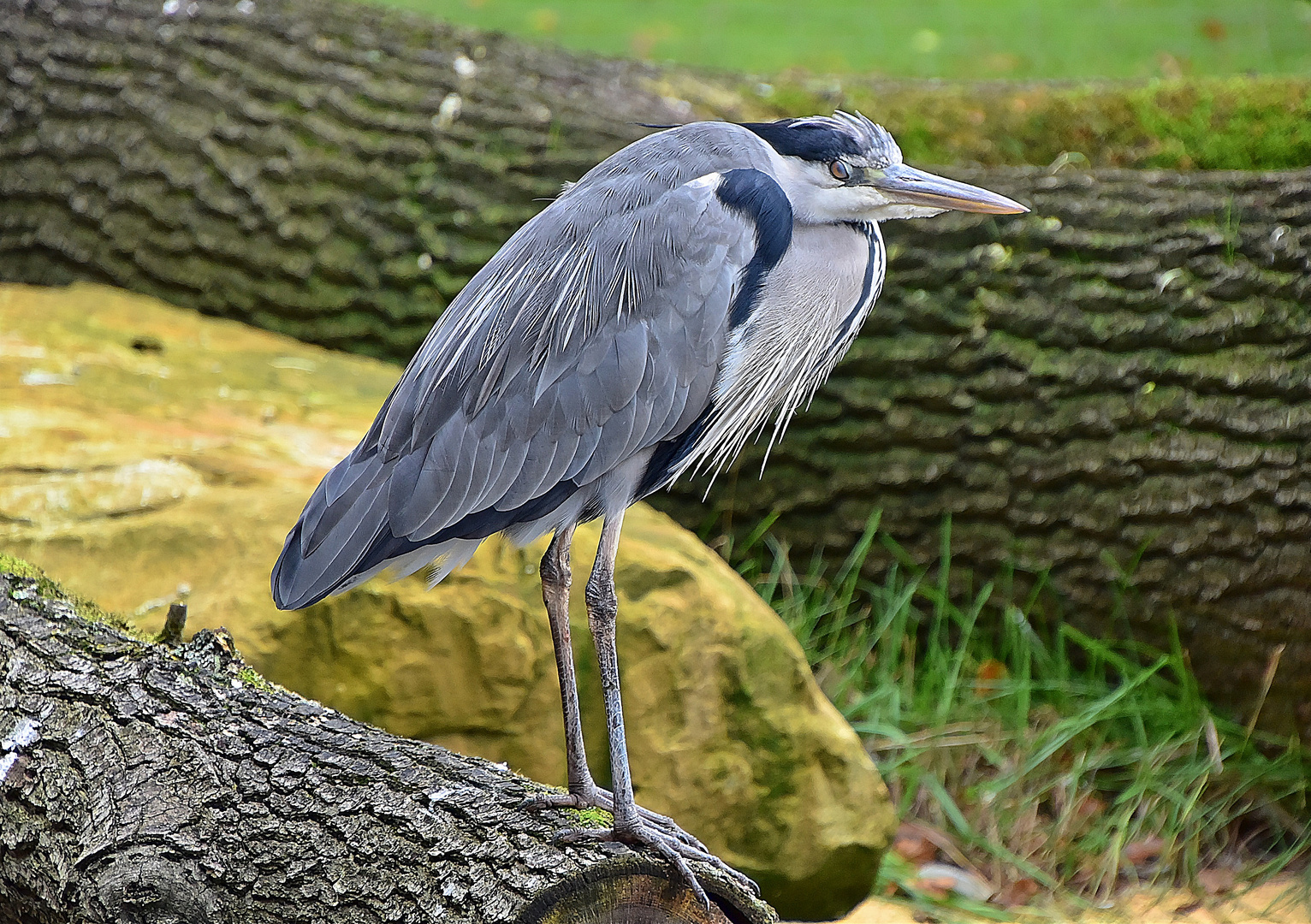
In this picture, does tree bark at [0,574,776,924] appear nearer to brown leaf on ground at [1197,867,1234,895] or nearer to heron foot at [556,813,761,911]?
heron foot at [556,813,761,911]

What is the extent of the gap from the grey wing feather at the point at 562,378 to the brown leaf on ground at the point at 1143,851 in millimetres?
2124

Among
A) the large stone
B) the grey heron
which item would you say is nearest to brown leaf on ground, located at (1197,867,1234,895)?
the large stone

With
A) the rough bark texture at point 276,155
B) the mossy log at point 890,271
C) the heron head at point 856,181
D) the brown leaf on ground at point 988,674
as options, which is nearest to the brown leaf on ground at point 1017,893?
the brown leaf on ground at point 988,674

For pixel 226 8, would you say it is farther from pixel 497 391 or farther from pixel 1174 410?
pixel 1174 410

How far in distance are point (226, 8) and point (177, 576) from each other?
273 centimetres

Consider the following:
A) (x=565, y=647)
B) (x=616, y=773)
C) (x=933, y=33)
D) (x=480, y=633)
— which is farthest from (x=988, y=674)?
(x=933, y=33)

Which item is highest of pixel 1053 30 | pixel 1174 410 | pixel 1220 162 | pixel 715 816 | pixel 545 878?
pixel 1053 30

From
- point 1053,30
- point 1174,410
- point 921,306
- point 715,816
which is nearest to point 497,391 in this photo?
point 715,816

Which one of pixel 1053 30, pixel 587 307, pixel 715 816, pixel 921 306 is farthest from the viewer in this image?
pixel 1053 30

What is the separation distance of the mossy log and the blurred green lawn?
4.21 meters

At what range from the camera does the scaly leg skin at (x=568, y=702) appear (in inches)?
90.4

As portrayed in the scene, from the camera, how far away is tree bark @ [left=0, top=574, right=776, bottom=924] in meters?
1.90

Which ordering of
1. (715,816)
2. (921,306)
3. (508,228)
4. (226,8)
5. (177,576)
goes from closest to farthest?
(177,576) → (715,816) → (921,306) → (508,228) → (226,8)

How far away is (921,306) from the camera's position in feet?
13.0
